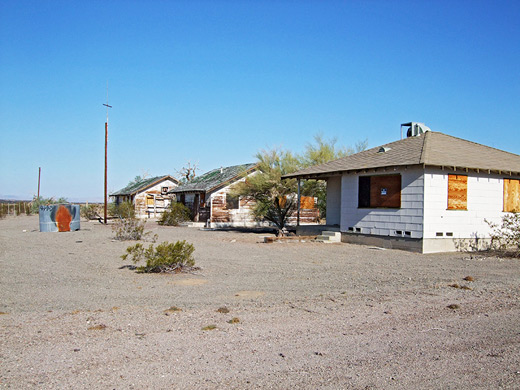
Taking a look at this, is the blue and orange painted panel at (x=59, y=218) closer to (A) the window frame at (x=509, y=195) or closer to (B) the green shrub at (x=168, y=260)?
(B) the green shrub at (x=168, y=260)

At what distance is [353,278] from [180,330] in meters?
5.22

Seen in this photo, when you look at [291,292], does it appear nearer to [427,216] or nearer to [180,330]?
[180,330]

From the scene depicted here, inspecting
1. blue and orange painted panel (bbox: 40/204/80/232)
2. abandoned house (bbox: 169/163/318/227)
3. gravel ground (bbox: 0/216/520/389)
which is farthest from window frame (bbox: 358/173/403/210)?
blue and orange painted panel (bbox: 40/204/80/232)

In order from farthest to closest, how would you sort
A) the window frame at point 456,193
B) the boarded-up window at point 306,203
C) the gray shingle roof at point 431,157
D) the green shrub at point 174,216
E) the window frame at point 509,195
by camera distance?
the green shrub at point 174,216
the boarded-up window at point 306,203
the window frame at point 509,195
the gray shingle roof at point 431,157
the window frame at point 456,193

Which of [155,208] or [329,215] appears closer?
[329,215]

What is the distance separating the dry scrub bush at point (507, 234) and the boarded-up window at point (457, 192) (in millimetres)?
1317

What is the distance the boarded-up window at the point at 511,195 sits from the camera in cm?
1689

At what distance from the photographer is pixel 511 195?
671 inches

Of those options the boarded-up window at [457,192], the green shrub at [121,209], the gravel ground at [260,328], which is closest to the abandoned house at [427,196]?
the boarded-up window at [457,192]

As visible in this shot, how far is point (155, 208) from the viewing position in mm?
42688

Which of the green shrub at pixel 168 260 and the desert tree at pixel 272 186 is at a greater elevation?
the desert tree at pixel 272 186

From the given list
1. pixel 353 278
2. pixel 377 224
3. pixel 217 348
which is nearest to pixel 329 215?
pixel 377 224

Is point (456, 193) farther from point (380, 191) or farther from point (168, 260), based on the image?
point (168, 260)

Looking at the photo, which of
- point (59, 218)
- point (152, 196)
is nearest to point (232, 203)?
point (59, 218)
